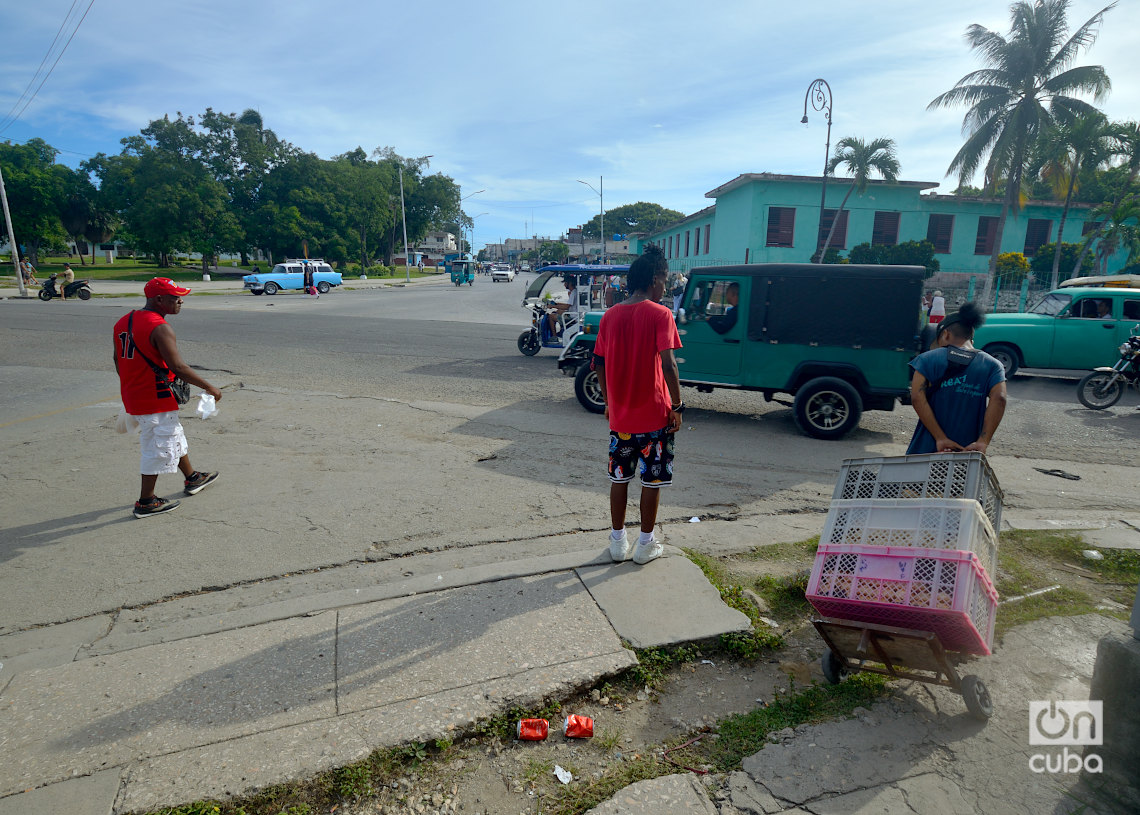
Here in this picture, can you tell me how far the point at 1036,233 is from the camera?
110 ft

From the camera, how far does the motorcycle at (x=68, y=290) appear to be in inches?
1033

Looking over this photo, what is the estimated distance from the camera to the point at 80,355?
12.5 metres

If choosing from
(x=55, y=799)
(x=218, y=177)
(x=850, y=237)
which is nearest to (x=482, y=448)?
(x=55, y=799)

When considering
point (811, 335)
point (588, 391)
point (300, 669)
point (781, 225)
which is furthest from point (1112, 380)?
point (781, 225)

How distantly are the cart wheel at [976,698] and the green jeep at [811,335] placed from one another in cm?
507

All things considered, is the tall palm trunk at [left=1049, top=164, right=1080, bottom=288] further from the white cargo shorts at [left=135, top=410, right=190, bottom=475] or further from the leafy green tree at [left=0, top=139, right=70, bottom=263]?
the leafy green tree at [left=0, top=139, right=70, bottom=263]

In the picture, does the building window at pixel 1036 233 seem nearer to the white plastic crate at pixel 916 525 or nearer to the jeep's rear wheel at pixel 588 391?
the jeep's rear wheel at pixel 588 391

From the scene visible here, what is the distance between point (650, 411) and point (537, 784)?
217 centimetres

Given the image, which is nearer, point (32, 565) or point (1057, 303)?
point (32, 565)

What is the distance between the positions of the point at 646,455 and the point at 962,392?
6.34 feet

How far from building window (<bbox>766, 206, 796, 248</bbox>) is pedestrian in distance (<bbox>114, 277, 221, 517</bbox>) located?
32.0 m

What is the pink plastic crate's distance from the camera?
8.20 ft

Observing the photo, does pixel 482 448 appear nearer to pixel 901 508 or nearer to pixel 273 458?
pixel 273 458

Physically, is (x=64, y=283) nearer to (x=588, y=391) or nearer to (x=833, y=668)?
(x=588, y=391)
